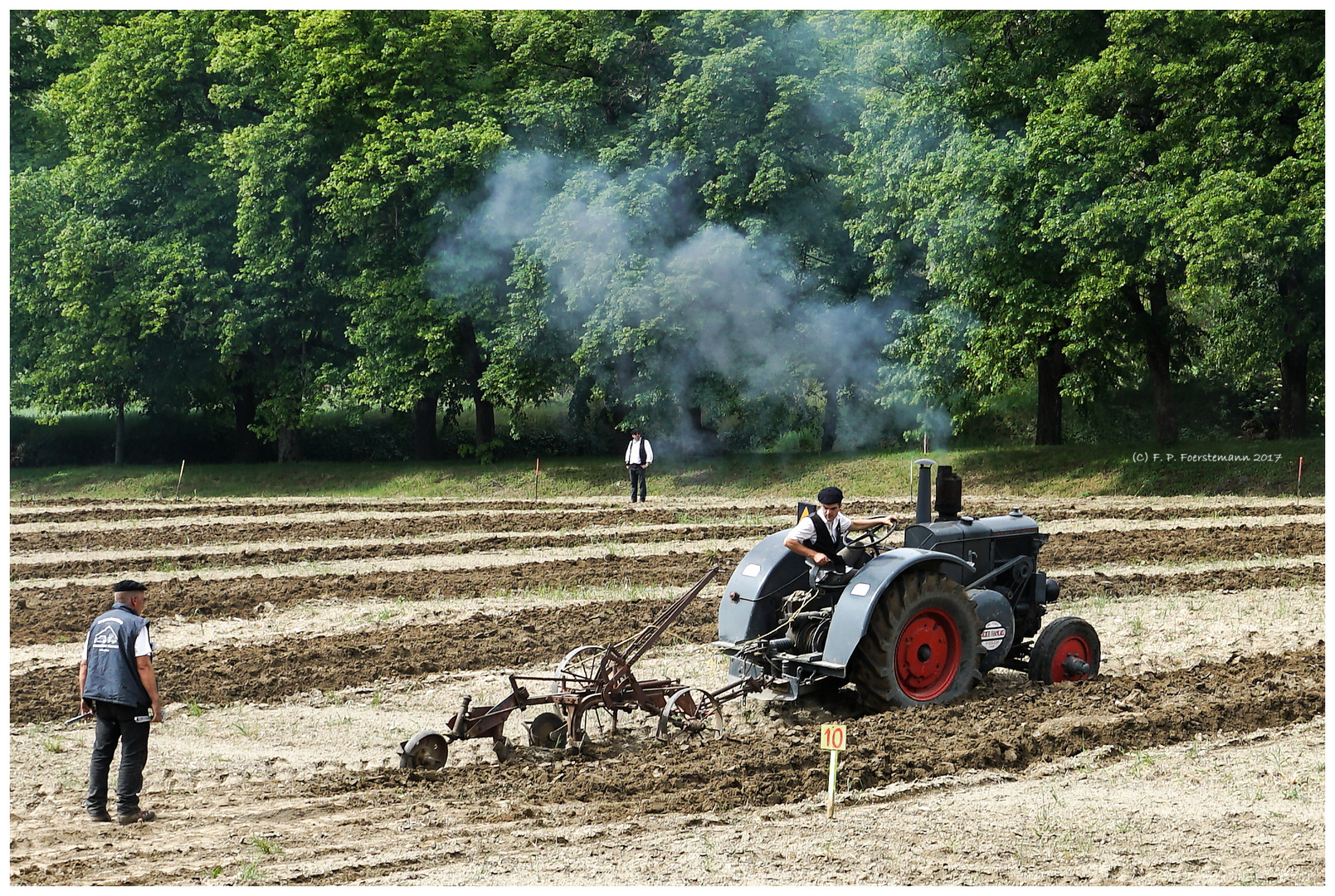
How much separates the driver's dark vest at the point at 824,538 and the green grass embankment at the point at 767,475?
16522mm

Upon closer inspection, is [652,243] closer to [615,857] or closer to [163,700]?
[163,700]

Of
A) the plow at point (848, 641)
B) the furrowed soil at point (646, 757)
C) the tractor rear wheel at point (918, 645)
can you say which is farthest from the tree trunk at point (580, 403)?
the tractor rear wheel at point (918, 645)

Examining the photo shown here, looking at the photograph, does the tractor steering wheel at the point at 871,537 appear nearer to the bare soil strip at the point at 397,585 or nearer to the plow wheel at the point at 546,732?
the plow wheel at the point at 546,732

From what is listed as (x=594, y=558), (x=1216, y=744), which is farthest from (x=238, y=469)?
(x=1216, y=744)

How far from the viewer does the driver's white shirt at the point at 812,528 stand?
26.3ft

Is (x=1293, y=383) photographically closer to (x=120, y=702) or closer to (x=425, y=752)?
(x=425, y=752)

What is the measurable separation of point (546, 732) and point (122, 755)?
7.32 feet

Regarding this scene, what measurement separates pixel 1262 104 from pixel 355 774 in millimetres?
19544

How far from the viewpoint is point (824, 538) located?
8.08 m

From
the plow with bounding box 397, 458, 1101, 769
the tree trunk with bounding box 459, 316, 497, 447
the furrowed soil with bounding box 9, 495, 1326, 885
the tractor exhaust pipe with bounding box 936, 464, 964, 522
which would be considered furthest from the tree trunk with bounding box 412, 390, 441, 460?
the tractor exhaust pipe with bounding box 936, 464, 964, 522

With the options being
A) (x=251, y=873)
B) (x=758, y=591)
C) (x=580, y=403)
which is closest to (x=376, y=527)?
(x=580, y=403)

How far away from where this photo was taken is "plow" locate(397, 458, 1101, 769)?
7.55 m

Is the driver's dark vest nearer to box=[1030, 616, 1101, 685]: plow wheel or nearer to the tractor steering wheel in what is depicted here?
the tractor steering wheel

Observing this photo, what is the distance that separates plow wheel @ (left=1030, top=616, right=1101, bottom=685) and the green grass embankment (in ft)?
49.0
